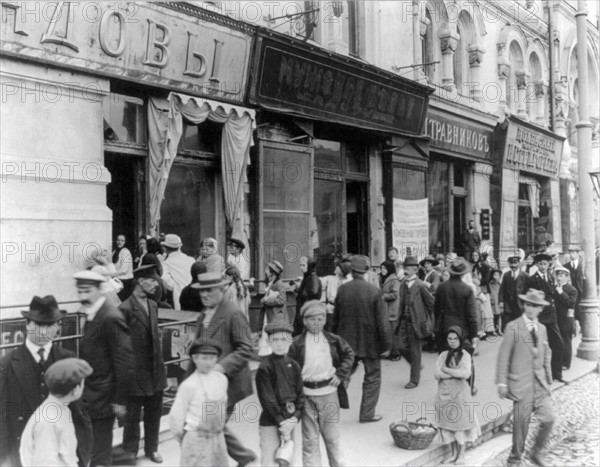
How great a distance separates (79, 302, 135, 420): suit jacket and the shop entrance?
420 cm

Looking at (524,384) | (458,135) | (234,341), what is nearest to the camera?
(234,341)

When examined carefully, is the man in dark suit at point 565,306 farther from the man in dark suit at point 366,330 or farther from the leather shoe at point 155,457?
the leather shoe at point 155,457

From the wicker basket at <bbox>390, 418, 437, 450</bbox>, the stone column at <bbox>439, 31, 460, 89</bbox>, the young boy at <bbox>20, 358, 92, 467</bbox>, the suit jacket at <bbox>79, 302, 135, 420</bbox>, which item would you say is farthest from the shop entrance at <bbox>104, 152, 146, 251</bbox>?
the stone column at <bbox>439, 31, 460, 89</bbox>

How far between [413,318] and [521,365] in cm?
268

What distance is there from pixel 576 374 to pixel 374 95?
6.36 meters

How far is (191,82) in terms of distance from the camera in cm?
894

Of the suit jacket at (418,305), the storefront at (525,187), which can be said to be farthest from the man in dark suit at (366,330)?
the storefront at (525,187)

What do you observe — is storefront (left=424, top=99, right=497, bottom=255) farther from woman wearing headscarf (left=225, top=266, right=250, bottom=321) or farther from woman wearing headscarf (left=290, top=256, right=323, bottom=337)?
woman wearing headscarf (left=225, top=266, right=250, bottom=321)

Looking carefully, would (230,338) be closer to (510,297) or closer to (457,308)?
(457,308)

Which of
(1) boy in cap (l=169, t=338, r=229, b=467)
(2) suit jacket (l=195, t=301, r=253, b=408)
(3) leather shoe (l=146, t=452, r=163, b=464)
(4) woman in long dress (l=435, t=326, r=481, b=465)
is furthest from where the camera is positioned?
(4) woman in long dress (l=435, t=326, r=481, b=465)

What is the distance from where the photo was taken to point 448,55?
53.6 ft

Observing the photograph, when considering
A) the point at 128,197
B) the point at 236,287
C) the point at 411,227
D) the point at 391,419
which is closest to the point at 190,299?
the point at 236,287

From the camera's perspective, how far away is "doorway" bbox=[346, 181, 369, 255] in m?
13.6

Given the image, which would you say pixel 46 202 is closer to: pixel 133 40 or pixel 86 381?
pixel 133 40
